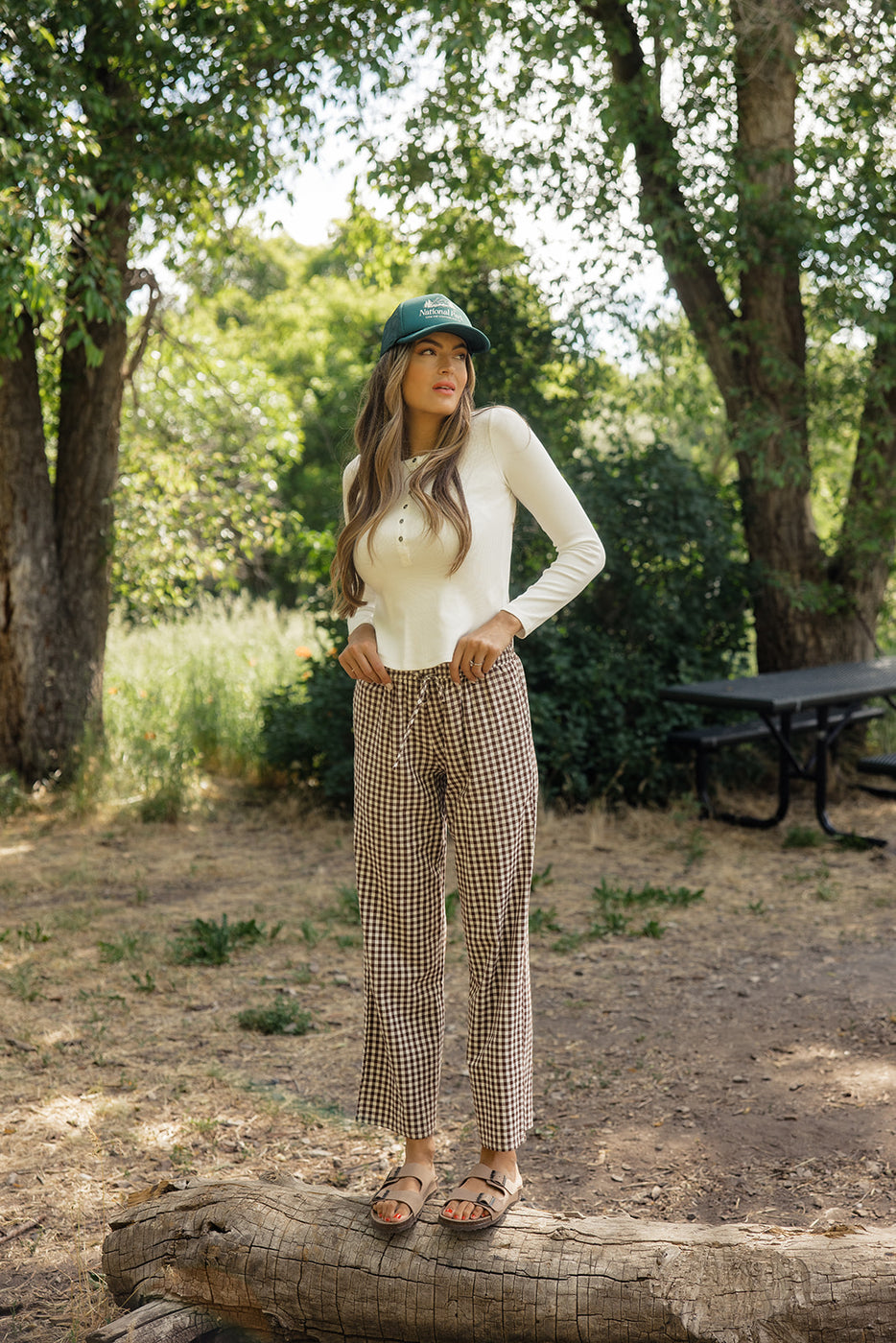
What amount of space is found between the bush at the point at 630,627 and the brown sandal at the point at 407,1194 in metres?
4.57

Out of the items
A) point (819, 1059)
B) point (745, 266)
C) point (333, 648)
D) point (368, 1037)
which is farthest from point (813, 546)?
point (368, 1037)

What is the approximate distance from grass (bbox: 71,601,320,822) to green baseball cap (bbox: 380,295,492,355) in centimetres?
519

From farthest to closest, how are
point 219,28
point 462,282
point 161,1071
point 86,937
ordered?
1. point 462,282
2. point 219,28
3. point 86,937
4. point 161,1071

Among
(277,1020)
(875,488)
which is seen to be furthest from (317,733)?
(875,488)

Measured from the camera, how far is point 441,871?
2.61m

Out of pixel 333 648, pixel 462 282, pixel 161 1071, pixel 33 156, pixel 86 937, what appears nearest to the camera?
pixel 161 1071

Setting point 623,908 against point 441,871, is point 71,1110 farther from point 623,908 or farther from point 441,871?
point 623,908

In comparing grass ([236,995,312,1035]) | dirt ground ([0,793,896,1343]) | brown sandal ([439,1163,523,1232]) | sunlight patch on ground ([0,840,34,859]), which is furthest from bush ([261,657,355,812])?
brown sandal ([439,1163,523,1232])

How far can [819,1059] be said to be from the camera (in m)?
3.87

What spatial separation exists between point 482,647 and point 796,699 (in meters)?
4.03

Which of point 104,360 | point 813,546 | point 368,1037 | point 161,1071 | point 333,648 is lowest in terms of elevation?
point 161,1071

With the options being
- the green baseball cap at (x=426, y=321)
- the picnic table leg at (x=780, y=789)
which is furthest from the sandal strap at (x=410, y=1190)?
the picnic table leg at (x=780, y=789)

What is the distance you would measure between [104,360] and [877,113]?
16.3ft

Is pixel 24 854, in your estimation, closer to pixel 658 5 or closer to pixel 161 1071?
pixel 161 1071
